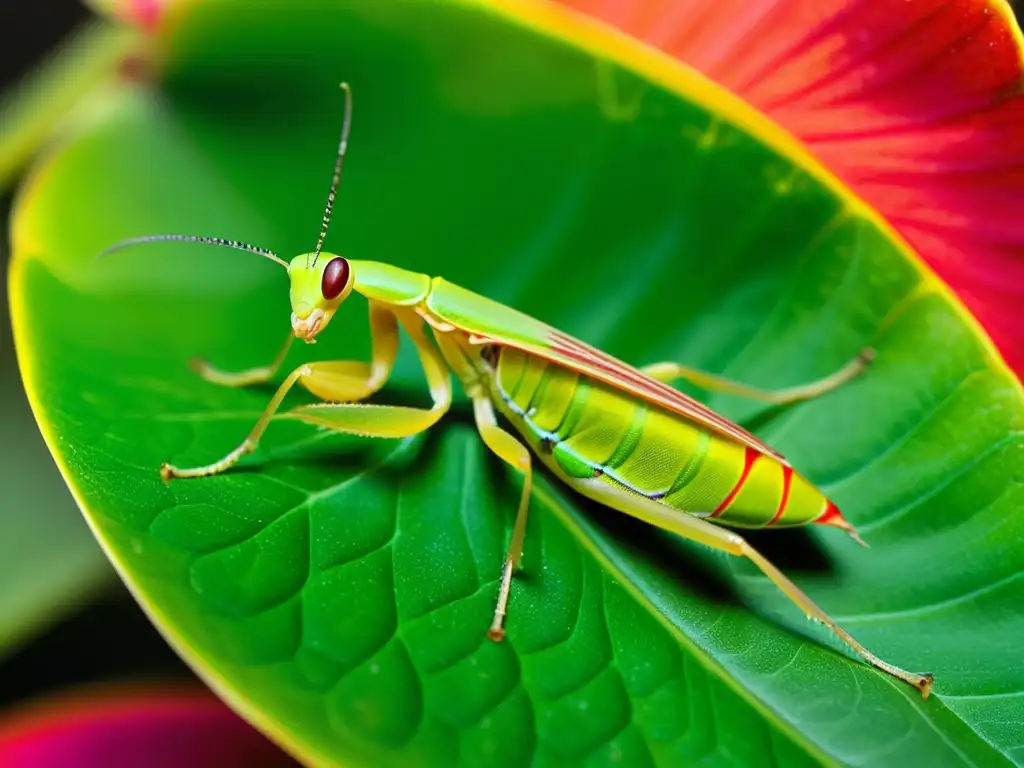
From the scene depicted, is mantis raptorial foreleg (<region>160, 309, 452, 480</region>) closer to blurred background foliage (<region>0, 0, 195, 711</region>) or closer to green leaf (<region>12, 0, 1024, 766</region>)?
green leaf (<region>12, 0, 1024, 766</region>)

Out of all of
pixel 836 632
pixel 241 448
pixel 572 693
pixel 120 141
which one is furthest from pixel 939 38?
pixel 120 141

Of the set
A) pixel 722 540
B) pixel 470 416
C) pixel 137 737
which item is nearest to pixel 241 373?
pixel 470 416

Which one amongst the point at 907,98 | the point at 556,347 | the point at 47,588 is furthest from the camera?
the point at 47,588

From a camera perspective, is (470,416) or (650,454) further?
(470,416)

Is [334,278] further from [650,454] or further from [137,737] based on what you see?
[137,737]

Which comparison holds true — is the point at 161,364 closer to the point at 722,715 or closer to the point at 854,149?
the point at 722,715

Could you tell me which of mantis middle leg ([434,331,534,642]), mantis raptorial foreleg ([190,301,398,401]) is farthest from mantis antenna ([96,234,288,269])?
mantis middle leg ([434,331,534,642])

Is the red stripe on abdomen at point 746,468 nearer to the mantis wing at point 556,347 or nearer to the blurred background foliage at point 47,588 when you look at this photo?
the mantis wing at point 556,347
